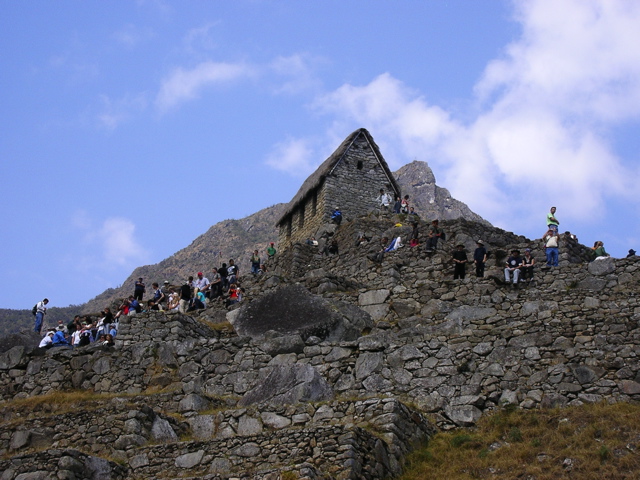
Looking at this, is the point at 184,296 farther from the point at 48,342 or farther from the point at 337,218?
the point at 337,218

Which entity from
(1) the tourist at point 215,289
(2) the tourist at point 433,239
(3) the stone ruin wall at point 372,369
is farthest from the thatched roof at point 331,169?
(3) the stone ruin wall at point 372,369

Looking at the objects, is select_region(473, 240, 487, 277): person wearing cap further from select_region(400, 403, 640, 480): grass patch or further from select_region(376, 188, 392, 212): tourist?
select_region(376, 188, 392, 212): tourist

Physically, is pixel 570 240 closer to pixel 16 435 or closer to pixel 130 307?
pixel 130 307

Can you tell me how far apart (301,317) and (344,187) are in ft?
58.6

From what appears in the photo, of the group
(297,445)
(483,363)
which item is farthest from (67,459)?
(483,363)

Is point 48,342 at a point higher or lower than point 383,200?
lower

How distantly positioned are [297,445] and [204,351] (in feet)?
27.3

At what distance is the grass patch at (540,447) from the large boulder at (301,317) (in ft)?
23.3

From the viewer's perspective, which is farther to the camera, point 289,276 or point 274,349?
point 289,276

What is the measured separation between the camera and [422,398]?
63.9 ft

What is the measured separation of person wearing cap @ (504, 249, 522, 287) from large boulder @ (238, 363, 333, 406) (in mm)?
8490

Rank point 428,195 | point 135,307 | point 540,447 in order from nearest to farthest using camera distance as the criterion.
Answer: point 540,447, point 135,307, point 428,195

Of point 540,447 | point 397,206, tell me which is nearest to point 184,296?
point 397,206

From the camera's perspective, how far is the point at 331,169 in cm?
4266
